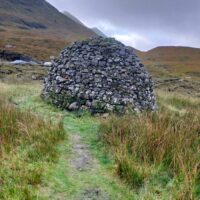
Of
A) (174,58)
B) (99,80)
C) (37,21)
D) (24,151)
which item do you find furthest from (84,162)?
(37,21)

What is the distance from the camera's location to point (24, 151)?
575cm

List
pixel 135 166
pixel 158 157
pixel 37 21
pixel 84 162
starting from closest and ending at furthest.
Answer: pixel 135 166, pixel 158 157, pixel 84 162, pixel 37 21

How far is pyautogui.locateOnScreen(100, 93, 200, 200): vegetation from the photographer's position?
187 inches

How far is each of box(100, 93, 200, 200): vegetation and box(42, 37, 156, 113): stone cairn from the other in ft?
10.6

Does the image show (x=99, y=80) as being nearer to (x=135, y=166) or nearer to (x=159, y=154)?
(x=159, y=154)

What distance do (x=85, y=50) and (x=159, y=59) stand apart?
2269 inches

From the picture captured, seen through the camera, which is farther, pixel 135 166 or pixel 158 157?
pixel 158 157

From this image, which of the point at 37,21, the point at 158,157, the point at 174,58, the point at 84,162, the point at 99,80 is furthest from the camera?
the point at 37,21

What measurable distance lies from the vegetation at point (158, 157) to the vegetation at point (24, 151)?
44.5 inches

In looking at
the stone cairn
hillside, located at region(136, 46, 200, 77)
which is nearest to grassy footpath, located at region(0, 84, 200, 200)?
the stone cairn

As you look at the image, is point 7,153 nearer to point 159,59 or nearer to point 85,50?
point 85,50

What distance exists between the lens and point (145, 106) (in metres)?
11.1

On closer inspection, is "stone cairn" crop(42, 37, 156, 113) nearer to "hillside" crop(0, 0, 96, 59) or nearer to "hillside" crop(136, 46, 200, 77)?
"hillside" crop(136, 46, 200, 77)

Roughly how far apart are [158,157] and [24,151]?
221 cm
